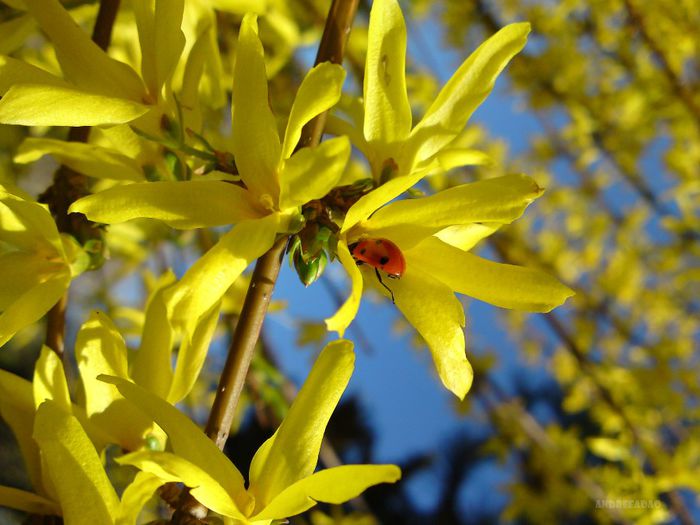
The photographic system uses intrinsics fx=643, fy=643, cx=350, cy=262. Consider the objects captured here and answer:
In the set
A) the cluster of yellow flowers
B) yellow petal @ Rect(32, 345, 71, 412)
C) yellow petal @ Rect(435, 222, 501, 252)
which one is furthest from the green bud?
yellow petal @ Rect(32, 345, 71, 412)

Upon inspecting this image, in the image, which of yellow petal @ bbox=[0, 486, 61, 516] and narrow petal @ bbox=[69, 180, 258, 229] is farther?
yellow petal @ bbox=[0, 486, 61, 516]

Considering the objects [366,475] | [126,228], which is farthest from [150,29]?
[126,228]

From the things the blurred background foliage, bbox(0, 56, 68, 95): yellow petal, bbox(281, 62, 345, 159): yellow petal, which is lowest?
the blurred background foliage

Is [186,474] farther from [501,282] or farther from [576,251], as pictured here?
[576,251]

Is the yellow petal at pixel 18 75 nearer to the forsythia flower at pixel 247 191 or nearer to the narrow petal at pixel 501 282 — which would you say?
the forsythia flower at pixel 247 191

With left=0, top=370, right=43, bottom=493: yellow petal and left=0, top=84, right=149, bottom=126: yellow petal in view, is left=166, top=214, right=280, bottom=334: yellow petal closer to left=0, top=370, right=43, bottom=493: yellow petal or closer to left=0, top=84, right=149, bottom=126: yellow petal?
left=0, top=84, right=149, bottom=126: yellow petal

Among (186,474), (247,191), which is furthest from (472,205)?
(186,474)
